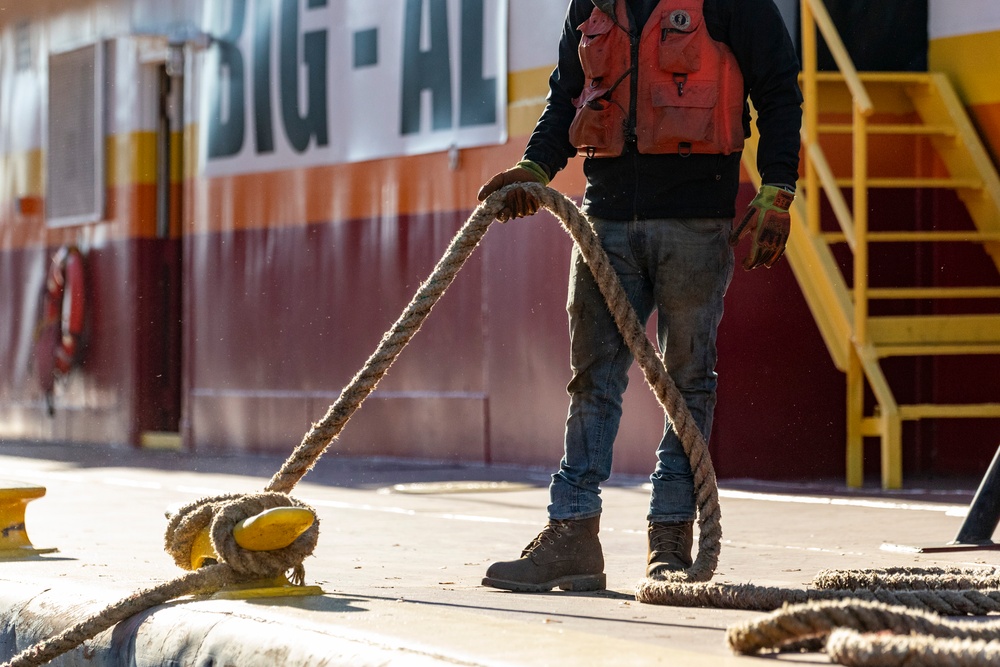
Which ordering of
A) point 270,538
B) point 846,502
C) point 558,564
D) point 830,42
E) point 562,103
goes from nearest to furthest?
point 270,538 → point 558,564 → point 562,103 → point 846,502 → point 830,42

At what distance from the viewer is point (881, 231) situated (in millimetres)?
9344

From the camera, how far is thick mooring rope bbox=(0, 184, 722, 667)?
430 centimetres

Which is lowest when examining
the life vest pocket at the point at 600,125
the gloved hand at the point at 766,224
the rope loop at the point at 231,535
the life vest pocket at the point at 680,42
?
the rope loop at the point at 231,535

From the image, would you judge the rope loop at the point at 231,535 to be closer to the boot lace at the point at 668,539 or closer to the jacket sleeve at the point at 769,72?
the boot lace at the point at 668,539

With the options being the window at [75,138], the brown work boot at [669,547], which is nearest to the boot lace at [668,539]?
the brown work boot at [669,547]

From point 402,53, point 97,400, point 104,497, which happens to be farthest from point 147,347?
point 104,497

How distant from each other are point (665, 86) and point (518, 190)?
504mm

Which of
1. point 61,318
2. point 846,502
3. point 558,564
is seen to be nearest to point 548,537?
point 558,564

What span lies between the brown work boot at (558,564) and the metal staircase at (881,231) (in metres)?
3.87

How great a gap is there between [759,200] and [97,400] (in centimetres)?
1030

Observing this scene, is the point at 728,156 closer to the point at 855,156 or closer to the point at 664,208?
the point at 664,208

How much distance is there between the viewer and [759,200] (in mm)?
4711

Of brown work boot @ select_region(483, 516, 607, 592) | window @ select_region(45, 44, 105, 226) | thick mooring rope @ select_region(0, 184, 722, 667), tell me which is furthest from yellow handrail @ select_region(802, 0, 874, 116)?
window @ select_region(45, 44, 105, 226)

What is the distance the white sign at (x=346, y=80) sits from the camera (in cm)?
1057
